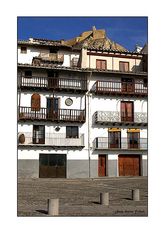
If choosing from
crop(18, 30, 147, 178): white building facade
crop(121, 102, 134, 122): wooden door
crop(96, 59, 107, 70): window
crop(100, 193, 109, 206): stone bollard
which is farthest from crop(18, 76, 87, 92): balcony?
crop(100, 193, 109, 206): stone bollard

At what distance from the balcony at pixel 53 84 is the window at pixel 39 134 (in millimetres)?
2584

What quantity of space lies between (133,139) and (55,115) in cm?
542

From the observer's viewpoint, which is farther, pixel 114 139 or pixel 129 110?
pixel 114 139

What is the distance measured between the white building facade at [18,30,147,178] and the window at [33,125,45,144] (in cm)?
7

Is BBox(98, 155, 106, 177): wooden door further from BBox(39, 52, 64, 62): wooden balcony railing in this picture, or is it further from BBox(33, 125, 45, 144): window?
BBox(39, 52, 64, 62): wooden balcony railing

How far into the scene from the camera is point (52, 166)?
74.7 feet

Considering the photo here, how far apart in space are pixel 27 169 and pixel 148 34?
15107 millimetres

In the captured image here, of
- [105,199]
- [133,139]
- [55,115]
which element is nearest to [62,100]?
[55,115]

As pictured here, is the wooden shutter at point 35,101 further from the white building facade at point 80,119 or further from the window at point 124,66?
the window at point 124,66

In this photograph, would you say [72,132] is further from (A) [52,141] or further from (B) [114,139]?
(B) [114,139]
